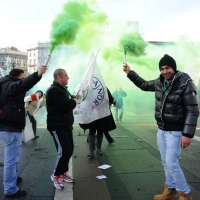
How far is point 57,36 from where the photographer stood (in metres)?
4.64

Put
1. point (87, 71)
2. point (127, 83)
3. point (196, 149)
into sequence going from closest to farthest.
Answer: point (87, 71) → point (196, 149) → point (127, 83)

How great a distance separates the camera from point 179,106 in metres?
2.98

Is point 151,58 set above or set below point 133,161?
above

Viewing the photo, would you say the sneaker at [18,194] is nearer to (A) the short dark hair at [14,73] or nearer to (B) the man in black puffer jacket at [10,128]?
(B) the man in black puffer jacket at [10,128]

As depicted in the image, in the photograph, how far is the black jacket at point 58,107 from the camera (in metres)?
3.56

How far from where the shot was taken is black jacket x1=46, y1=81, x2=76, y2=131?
3.56m

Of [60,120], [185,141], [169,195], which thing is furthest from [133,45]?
[169,195]

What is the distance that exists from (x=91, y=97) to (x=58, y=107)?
3.86ft

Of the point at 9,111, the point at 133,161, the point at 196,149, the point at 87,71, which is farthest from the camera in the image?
the point at 196,149

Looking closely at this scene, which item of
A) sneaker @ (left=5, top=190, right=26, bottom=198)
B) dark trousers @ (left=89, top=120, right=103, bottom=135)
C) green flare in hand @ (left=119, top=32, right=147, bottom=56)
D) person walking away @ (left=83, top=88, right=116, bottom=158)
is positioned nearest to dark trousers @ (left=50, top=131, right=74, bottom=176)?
sneaker @ (left=5, top=190, right=26, bottom=198)

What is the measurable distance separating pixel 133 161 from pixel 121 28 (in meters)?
4.42

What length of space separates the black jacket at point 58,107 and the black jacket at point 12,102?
1.39 feet

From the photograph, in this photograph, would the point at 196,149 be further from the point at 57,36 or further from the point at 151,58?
the point at 151,58

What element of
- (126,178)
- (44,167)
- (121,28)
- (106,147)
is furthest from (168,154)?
(121,28)
